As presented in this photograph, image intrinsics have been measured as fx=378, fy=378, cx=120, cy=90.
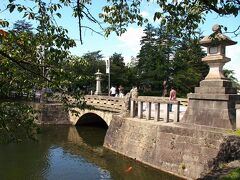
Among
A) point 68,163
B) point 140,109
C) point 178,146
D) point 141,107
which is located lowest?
point 68,163

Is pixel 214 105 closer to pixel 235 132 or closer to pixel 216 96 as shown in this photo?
pixel 216 96

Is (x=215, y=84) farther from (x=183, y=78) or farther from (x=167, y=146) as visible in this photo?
(x=183, y=78)

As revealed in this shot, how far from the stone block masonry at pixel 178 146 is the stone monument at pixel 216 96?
41 cm

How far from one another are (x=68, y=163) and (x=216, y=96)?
783cm

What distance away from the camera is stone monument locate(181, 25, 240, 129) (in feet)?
47.2

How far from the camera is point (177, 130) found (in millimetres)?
15695

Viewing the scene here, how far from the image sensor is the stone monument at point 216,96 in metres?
14.4

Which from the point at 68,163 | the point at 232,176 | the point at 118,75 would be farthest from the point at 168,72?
the point at 232,176

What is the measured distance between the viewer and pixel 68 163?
1811 cm

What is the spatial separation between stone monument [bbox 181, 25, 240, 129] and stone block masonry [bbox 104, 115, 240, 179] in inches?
16.3

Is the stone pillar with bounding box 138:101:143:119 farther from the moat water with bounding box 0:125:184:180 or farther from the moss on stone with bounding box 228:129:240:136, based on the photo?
the moss on stone with bounding box 228:129:240:136

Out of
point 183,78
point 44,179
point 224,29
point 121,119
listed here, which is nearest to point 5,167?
point 44,179

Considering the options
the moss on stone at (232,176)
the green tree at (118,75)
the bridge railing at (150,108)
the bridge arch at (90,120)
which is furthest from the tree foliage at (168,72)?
the moss on stone at (232,176)

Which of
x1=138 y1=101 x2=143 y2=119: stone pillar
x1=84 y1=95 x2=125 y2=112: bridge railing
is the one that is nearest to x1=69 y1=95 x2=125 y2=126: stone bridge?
x1=84 y1=95 x2=125 y2=112: bridge railing
